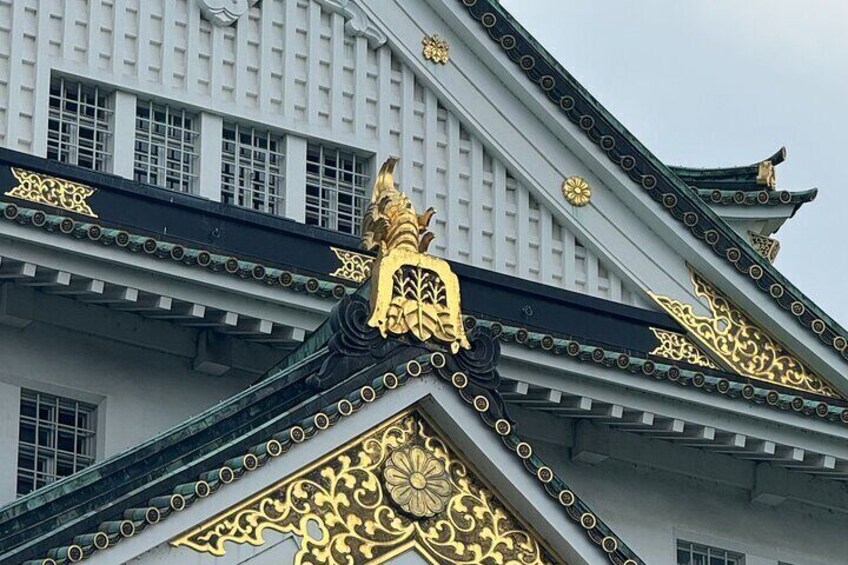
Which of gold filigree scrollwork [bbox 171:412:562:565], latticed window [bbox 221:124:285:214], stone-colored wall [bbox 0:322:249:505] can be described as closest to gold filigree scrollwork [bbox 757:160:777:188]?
latticed window [bbox 221:124:285:214]

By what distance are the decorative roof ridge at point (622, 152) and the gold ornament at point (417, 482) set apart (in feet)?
27.6

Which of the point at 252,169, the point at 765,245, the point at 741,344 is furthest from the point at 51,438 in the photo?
the point at 765,245

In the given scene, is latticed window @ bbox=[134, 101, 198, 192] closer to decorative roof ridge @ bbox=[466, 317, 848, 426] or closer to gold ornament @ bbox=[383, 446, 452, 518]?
decorative roof ridge @ bbox=[466, 317, 848, 426]

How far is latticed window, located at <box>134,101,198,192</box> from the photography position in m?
33.6

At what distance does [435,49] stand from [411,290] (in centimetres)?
778

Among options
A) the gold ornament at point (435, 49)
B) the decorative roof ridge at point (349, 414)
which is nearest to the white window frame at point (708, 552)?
the gold ornament at point (435, 49)

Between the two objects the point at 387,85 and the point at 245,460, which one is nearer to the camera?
the point at 245,460

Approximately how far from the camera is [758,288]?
35531mm

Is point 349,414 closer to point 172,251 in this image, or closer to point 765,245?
point 172,251

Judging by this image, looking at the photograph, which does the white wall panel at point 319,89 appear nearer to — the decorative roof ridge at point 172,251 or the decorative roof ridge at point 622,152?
the decorative roof ridge at point 622,152

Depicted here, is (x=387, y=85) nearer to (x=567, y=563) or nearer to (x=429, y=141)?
(x=429, y=141)

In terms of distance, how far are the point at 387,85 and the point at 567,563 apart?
27.3 ft

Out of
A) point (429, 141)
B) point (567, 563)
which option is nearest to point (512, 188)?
point (429, 141)

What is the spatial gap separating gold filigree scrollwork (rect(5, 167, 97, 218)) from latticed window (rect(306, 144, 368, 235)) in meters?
2.93
